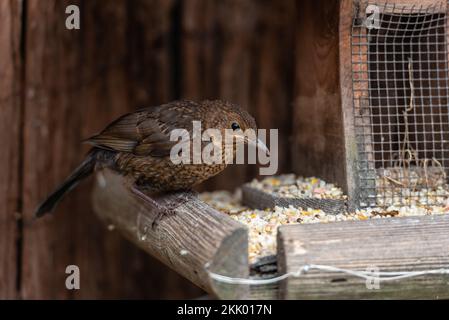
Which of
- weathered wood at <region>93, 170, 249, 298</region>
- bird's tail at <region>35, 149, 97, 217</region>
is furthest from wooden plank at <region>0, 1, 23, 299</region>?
weathered wood at <region>93, 170, 249, 298</region>

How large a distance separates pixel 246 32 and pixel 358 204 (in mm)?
2554

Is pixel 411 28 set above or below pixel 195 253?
above

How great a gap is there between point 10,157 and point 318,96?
223 cm

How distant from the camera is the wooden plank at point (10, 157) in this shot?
16.0ft

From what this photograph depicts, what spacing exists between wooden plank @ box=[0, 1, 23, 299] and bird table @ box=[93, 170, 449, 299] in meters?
2.27

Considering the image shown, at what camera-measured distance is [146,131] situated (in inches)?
167

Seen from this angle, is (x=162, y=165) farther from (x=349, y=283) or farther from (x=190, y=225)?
(x=349, y=283)

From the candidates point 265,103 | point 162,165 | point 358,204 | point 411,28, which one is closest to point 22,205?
point 162,165

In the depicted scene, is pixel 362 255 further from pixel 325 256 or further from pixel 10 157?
pixel 10 157

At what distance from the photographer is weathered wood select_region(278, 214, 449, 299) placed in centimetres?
277

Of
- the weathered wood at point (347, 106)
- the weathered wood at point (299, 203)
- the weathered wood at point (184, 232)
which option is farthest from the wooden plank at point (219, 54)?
the weathered wood at point (347, 106)

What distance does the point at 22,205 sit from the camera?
5.22 m

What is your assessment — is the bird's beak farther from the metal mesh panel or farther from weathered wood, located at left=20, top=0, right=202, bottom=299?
weathered wood, located at left=20, top=0, right=202, bottom=299

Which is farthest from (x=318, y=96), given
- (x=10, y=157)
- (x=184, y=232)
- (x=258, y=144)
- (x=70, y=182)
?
(x=10, y=157)
